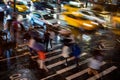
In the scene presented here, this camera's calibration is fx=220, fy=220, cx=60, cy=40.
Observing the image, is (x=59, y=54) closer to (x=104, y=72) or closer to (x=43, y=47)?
(x=43, y=47)

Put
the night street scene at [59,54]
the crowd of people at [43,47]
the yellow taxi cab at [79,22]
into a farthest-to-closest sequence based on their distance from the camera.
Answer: the yellow taxi cab at [79,22] → the night street scene at [59,54] → the crowd of people at [43,47]

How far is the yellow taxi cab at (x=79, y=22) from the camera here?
22969mm

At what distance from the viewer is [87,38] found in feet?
68.3

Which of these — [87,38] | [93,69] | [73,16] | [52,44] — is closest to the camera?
[93,69]

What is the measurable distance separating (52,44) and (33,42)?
17.1 feet

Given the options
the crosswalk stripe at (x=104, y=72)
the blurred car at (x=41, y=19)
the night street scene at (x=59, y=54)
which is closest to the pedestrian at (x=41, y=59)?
the night street scene at (x=59, y=54)

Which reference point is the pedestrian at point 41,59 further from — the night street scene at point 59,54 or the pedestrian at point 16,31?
the pedestrian at point 16,31

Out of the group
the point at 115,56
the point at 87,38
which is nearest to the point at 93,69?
the point at 115,56

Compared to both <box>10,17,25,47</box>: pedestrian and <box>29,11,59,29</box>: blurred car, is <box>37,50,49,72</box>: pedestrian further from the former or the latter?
<box>29,11,59,29</box>: blurred car

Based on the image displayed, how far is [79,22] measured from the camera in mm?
23422

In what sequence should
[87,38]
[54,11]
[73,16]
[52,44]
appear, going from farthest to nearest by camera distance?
[54,11], [73,16], [87,38], [52,44]

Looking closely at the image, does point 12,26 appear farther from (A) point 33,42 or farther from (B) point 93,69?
(B) point 93,69

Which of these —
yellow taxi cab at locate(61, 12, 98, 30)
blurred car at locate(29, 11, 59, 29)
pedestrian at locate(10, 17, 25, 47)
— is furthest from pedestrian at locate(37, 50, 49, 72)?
blurred car at locate(29, 11, 59, 29)

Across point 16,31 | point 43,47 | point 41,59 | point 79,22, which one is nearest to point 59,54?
point 43,47
